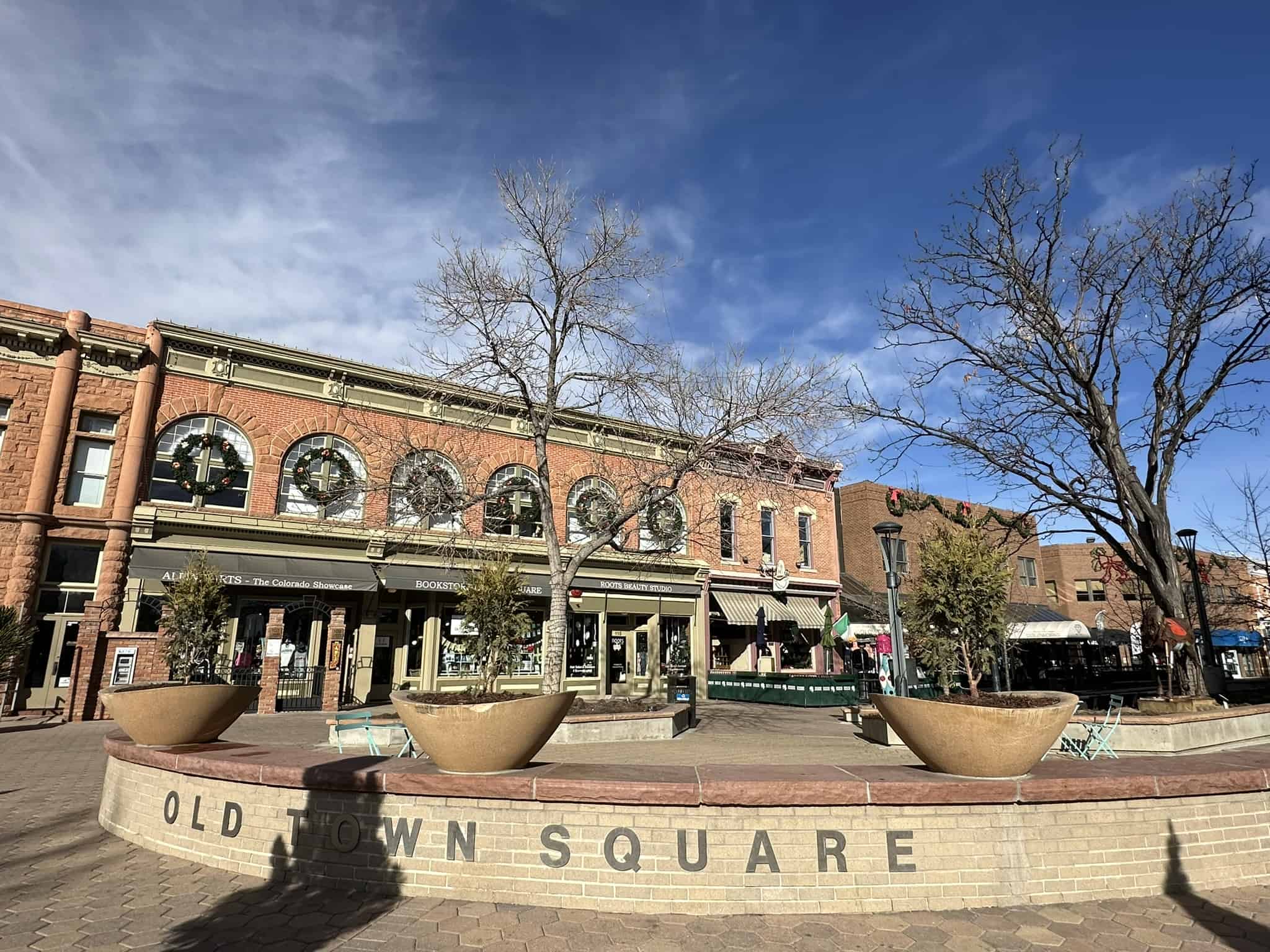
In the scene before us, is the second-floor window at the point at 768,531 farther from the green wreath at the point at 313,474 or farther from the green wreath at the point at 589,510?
the green wreath at the point at 313,474

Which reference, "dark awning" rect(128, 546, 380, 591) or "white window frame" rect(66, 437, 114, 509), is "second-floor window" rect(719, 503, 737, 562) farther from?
"white window frame" rect(66, 437, 114, 509)

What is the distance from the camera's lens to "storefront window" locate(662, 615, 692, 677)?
82.3ft

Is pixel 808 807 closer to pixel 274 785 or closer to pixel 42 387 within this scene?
pixel 274 785

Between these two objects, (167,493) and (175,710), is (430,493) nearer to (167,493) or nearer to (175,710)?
(167,493)

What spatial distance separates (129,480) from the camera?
17.3m

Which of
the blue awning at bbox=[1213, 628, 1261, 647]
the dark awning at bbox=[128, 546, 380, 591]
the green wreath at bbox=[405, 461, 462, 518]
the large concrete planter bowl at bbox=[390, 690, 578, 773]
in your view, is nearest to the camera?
the large concrete planter bowl at bbox=[390, 690, 578, 773]

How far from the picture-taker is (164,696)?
655cm

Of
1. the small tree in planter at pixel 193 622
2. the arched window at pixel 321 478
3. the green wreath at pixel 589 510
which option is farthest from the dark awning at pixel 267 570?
the green wreath at pixel 589 510

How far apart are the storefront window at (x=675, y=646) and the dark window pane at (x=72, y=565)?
1654 centimetres

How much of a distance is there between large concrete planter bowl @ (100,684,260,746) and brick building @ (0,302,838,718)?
722 centimetres

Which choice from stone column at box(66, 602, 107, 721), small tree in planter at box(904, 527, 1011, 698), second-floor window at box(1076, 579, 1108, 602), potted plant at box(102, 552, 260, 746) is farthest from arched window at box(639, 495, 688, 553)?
second-floor window at box(1076, 579, 1108, 602)

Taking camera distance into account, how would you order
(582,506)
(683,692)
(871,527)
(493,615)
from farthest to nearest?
1. (871,527)
2. (683,692)
3. (582,506)
4. (493,615)

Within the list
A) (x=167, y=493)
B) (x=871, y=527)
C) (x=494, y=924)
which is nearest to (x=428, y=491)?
(x=167, y=493)

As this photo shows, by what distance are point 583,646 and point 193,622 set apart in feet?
38.3
